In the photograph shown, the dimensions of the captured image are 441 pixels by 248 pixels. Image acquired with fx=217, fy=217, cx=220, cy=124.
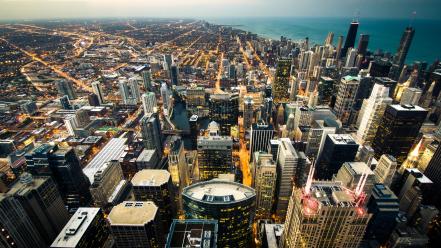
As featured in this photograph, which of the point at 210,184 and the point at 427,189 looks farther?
the point at 427,189

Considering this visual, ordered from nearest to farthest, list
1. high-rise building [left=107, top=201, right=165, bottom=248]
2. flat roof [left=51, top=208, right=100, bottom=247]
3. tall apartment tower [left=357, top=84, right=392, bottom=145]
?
flat roof [left=51, top=208, right=100, bottom=247] → high-rise building [left=107, top=201, right=165, bottom=248] → tall apartment tower [left=357, top=84, right=392, bottom=145]

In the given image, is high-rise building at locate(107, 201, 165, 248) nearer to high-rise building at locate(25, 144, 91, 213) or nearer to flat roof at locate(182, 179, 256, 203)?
flat roof at locate(182, 179, 256, 203)

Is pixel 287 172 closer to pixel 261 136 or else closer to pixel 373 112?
pixel 261 136

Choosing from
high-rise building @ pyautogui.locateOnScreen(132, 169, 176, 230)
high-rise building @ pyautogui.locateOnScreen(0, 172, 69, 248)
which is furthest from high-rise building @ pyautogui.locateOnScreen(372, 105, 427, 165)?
high-rise building @ pyautogui.locateOnScreen(0, 172, 69, 248)

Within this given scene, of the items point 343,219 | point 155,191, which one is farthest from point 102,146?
point 343,219

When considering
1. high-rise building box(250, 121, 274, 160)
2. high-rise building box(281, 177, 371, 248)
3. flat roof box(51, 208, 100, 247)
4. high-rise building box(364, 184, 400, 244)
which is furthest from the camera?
high-rise building box(250, 121, 274, 160)

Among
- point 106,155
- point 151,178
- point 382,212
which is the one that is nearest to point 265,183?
point 382,212

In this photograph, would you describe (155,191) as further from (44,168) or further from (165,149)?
(165,149)
